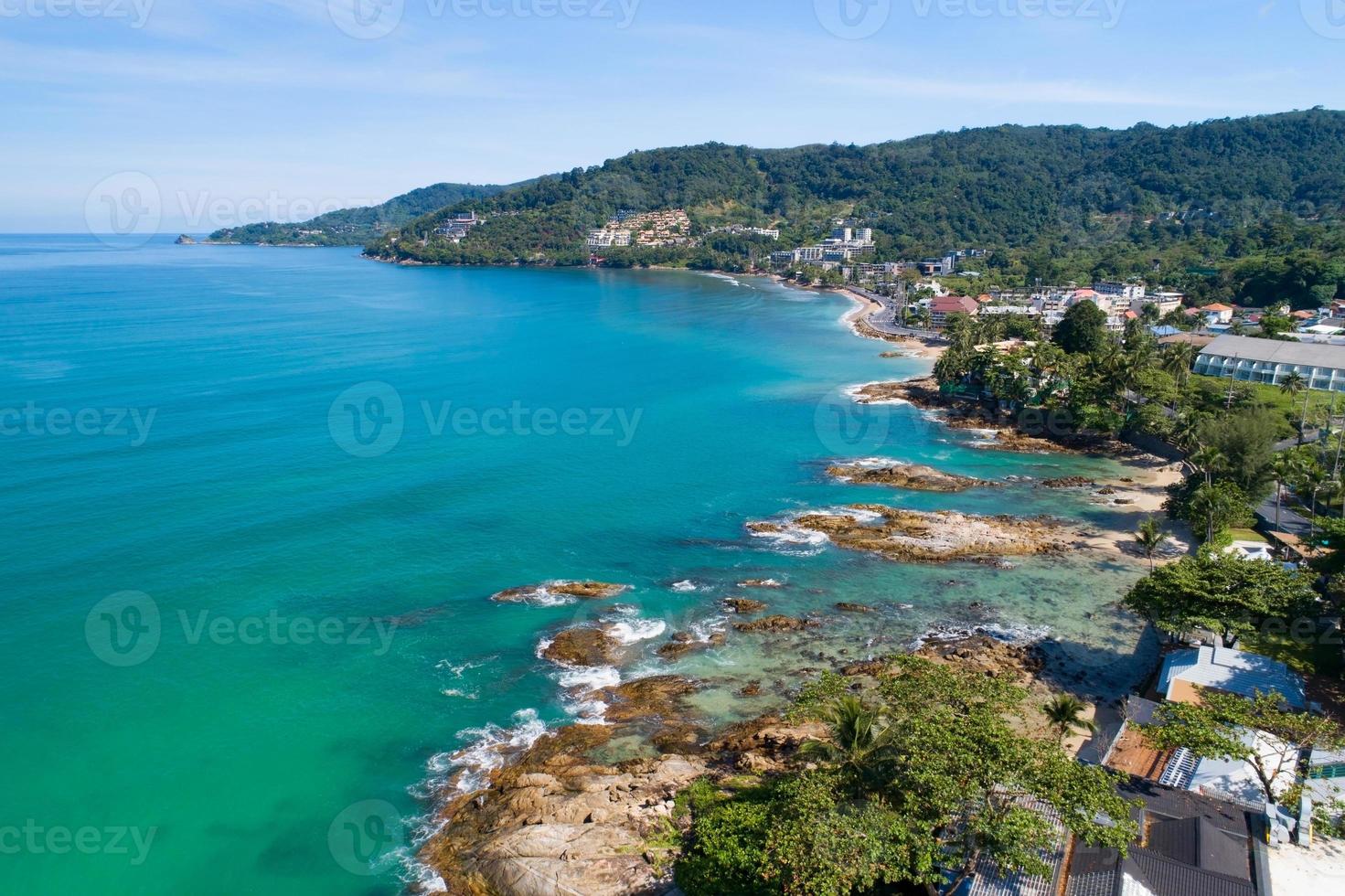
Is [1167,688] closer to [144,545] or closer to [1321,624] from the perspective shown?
[1321,624]

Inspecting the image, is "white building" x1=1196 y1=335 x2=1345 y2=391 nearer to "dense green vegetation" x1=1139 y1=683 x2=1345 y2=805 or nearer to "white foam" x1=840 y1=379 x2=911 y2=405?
"white foam" x1=840 y1=379 x2=911 y2=405

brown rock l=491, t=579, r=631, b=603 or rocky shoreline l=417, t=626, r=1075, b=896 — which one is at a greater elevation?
brown rock l=491, t=579, r=631, b=603

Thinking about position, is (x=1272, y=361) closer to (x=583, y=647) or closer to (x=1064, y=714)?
(x=1064, y=714)

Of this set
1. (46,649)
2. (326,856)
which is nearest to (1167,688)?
(326,856)

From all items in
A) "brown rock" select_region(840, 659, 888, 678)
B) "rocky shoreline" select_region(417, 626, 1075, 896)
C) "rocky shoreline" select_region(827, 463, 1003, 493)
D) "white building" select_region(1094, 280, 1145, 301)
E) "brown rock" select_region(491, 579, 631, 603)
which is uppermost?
"white building" select_region(1094, 280, 1145, 301)

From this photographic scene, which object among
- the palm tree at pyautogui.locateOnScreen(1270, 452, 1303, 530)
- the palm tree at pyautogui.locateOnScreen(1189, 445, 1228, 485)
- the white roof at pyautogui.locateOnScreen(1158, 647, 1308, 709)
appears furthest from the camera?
the palm tree at pyautogui.locateOnScreen(1189, 445, 1228, 485)
